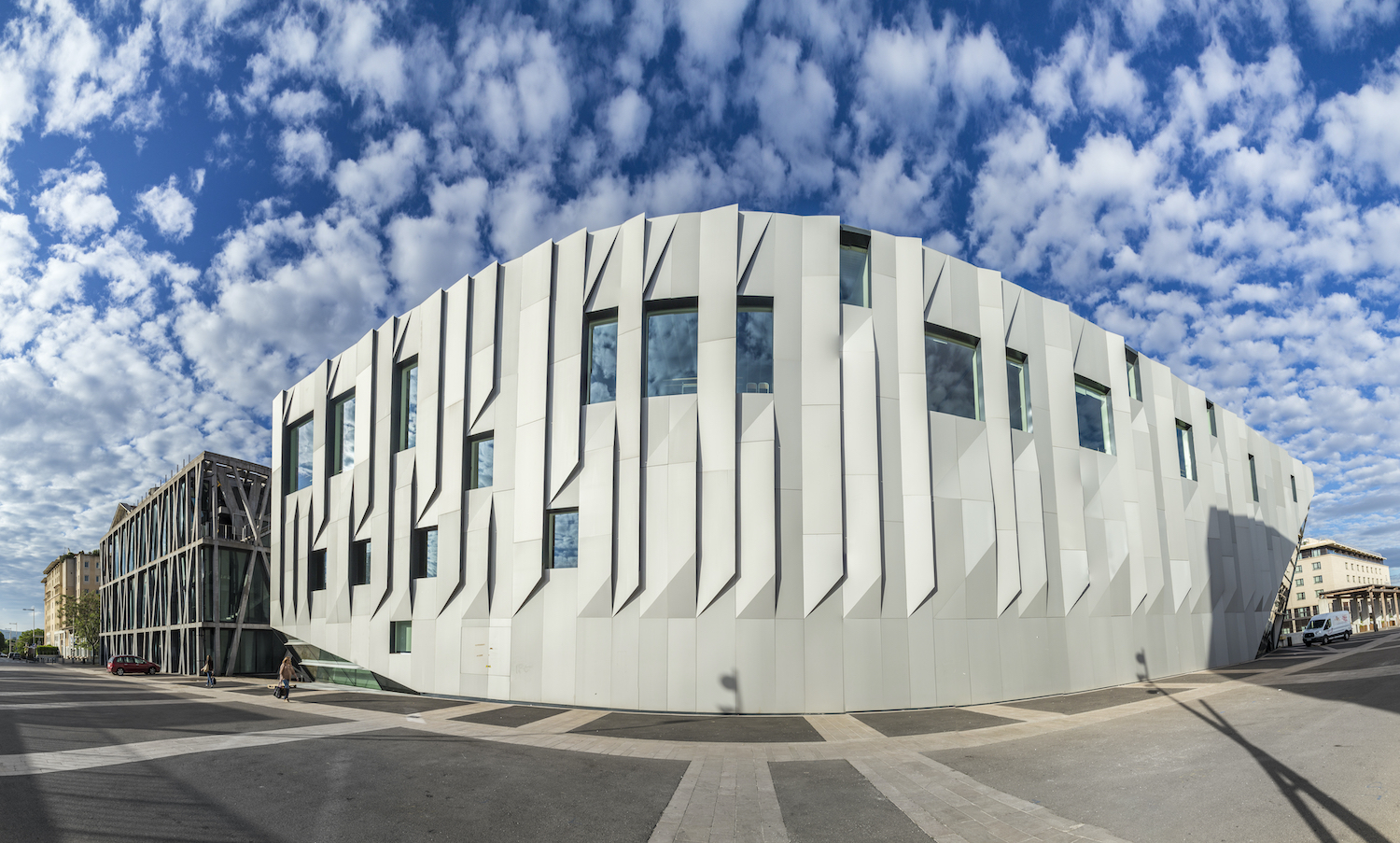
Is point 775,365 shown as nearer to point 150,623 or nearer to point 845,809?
point 845,809

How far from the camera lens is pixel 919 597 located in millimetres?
19422

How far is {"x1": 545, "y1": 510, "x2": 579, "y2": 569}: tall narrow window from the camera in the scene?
2091 centimetres

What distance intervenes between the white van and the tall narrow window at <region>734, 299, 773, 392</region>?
1771 inches

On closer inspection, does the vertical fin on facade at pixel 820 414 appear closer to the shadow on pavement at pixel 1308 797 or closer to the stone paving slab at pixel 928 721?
the stone paving slab at pixel 928 721

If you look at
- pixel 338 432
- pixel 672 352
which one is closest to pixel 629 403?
pixel 672 352

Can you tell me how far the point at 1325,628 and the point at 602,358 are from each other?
167 ft

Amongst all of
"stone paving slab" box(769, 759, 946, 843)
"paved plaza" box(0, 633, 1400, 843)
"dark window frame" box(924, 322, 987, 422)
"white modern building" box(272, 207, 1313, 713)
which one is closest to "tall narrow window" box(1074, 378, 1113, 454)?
"white modern building" box(272, 207, 1313, 713)

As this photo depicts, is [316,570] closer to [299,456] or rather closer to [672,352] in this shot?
[299,456]

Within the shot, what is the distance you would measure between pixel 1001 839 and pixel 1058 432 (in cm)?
1910

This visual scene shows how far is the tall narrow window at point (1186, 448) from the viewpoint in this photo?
31.1 m

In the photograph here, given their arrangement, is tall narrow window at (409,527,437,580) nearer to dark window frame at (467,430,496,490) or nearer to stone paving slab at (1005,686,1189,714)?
dark window frame at (467,430,496,490)

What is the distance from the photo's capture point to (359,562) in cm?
2775

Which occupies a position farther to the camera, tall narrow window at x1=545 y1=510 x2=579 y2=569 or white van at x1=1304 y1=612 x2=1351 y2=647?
white van at x1=1304 y1=612 x2=1351 y2=647

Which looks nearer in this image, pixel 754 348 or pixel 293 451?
pixel 754 348
